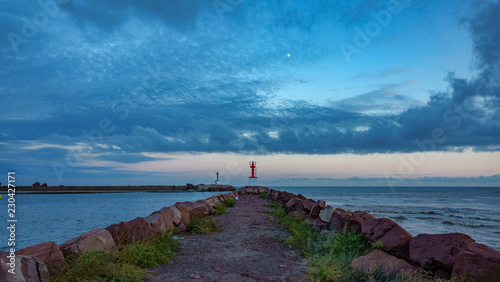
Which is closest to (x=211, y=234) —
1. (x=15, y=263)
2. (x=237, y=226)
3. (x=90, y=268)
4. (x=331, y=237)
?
(x=237, y=226)

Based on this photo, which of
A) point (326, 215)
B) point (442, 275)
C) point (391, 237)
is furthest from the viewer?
point (326, 215)

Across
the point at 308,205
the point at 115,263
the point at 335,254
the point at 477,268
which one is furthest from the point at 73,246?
the point at 308,205

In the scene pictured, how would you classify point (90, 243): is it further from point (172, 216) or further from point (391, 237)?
point (391, 237)

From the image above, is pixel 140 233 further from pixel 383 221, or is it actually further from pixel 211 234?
pixel 383 221

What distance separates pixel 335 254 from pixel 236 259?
2.00 m

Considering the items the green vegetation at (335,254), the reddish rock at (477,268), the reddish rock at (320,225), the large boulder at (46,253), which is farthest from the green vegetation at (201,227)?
the reddish rock at (477,268)

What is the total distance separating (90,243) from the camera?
520 cm

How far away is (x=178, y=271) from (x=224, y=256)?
1.23 meters

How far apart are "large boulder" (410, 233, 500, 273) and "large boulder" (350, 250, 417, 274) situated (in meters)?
0.21

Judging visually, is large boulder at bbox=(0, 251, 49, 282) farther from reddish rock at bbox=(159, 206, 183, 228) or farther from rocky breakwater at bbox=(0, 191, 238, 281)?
reddish rock at bbox=(159, 206, 183, 228)

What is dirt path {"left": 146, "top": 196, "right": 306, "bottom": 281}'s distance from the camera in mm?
5156

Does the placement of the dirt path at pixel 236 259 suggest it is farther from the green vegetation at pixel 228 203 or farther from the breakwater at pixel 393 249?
the green vegetation at pixel 228 203

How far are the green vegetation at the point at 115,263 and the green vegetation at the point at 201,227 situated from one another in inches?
99.8

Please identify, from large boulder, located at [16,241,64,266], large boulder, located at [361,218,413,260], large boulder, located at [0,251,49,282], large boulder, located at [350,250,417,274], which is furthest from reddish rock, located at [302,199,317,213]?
large boulder, located at [0,251,49,282]
